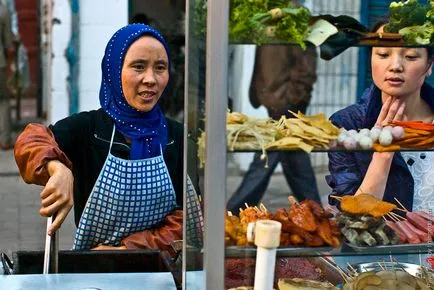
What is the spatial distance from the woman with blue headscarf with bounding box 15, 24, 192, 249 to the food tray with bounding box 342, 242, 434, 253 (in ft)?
4.06

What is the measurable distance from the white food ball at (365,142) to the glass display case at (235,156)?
A: 0.07ft

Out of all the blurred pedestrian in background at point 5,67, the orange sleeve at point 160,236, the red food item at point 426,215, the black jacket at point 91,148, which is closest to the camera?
the red food item at point 426,215

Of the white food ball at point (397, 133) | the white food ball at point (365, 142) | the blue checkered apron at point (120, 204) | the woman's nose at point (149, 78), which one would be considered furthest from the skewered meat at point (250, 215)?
the woman's nose at point (149, 78)

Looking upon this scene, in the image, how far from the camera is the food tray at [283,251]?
2.69 meters

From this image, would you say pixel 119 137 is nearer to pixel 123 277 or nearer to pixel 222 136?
pixel 123 277

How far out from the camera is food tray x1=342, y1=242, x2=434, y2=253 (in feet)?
9.59

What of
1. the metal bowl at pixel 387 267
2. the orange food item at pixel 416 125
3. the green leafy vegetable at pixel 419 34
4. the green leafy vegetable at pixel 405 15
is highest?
the green leafy vegetable at pixel 405 15

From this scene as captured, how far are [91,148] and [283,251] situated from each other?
161 cm

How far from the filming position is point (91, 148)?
13.8 feet

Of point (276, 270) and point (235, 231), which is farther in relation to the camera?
point (276, 270)

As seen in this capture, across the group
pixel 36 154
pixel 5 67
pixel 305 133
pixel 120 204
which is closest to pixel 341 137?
pixel 305 133

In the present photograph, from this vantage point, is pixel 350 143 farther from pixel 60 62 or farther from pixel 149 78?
pixel 60 62

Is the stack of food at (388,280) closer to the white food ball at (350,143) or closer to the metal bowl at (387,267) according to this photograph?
the metal bowl at (387,267)

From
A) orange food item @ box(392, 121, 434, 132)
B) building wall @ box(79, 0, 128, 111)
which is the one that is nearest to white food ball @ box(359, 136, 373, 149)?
orange food item @ box(392, 121, 434, 132)
